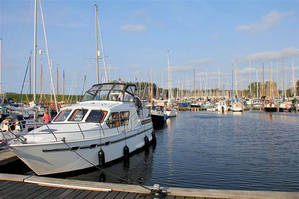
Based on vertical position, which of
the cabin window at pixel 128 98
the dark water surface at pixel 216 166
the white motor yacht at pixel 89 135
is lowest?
the dark water surface at pixel 216 166

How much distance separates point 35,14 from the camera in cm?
2119

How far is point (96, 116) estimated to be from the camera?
537 inches

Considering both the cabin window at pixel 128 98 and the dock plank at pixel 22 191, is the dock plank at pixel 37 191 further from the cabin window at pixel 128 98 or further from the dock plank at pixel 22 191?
the cabin window at pixel 128 98

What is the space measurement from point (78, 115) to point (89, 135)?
220 centimetres

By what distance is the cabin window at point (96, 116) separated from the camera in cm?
1344

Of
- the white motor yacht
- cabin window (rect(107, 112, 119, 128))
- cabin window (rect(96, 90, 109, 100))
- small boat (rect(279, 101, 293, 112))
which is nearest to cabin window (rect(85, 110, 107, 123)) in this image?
the white motor yacht

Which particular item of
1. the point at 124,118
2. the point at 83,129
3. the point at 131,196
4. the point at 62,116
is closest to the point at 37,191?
the point at 131,196

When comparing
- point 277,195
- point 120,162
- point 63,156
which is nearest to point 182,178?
point 120,162

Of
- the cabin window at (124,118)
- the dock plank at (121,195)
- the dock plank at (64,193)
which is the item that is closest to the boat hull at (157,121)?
the cabin window at (124,118)

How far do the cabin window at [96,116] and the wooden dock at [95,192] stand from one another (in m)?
5.55

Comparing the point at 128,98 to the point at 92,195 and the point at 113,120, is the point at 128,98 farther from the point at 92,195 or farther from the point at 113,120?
the point at 92,195

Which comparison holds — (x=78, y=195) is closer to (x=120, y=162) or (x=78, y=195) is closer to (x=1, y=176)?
(x=1, y=176)

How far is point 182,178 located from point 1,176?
7224 millimetres

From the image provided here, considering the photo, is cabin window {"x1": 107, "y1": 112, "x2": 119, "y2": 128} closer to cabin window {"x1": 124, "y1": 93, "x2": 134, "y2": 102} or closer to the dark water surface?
the dark water surface
